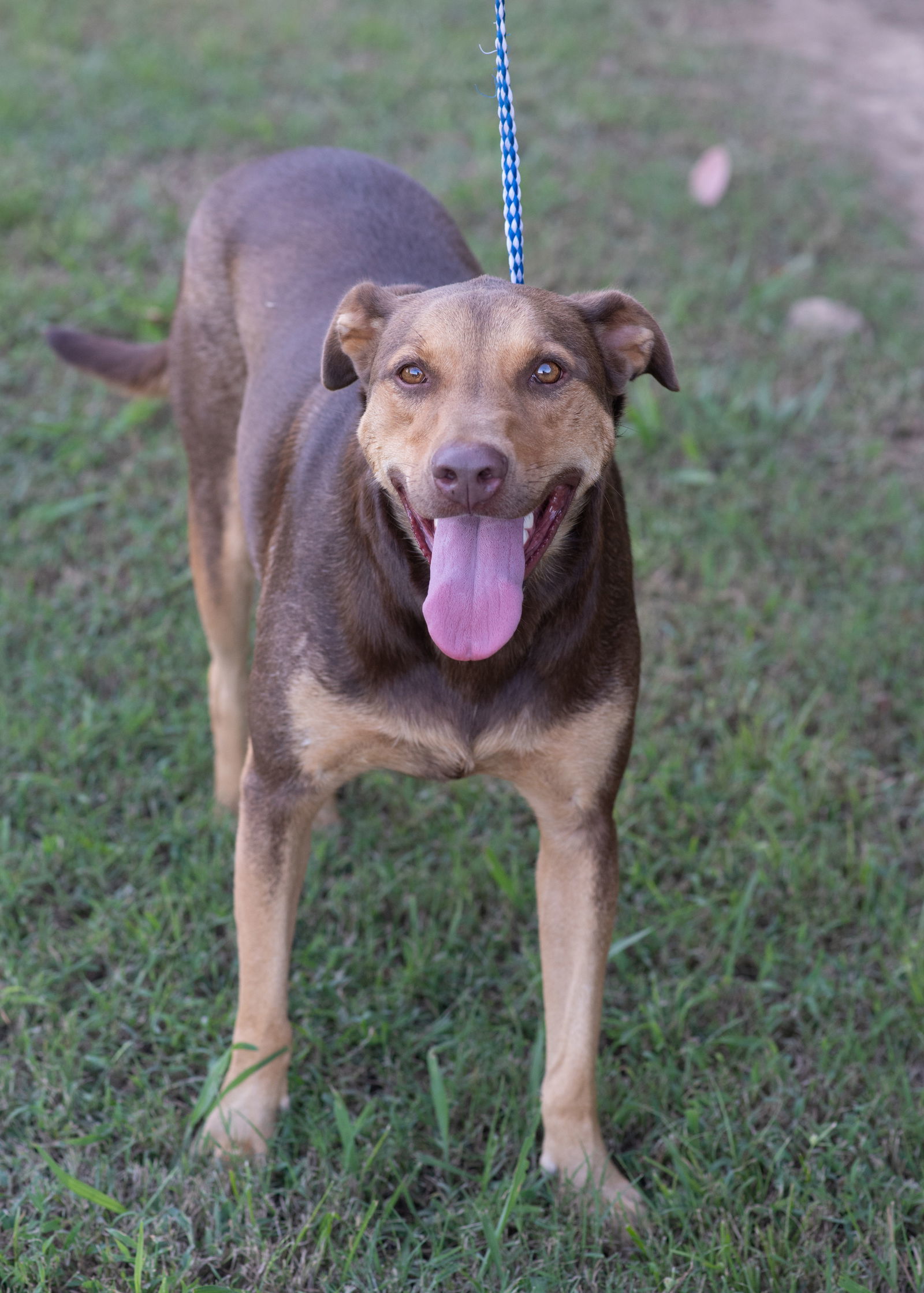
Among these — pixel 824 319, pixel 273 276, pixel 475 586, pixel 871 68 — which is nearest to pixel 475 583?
pixel 475 586

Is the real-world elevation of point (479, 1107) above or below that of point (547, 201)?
below

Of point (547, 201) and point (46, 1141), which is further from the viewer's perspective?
point (547, 201)

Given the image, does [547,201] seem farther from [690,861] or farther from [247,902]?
[247,902]

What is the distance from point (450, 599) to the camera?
2514mm

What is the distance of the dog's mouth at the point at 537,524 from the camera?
8.52 ft

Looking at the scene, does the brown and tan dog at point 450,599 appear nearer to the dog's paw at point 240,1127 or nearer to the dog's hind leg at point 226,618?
the dog's paw at point 240,1127

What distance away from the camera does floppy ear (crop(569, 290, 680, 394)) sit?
2.80 meters

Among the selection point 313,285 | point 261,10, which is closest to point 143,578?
point 313,285

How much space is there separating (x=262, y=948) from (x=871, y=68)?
8.80 metres

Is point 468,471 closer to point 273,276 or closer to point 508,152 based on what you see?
point 508,152

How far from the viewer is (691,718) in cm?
437

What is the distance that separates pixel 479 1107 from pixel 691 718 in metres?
1.62

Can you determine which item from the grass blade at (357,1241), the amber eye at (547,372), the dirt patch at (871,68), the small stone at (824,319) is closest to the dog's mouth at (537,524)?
the amber eye at (547,372)

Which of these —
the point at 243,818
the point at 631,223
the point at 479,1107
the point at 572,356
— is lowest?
the point at 479,1107
